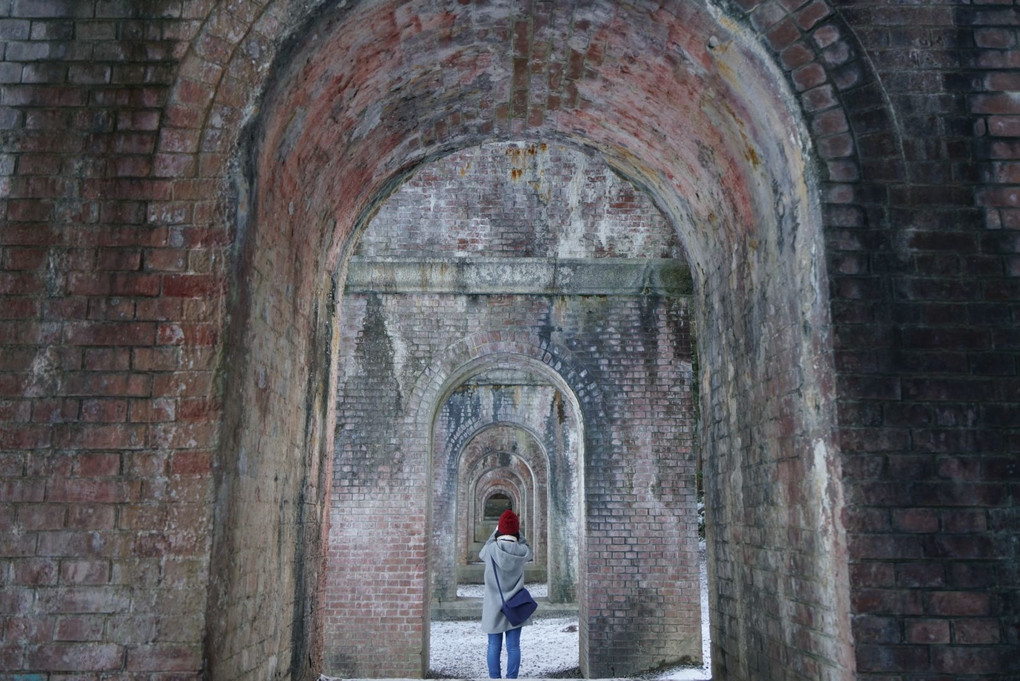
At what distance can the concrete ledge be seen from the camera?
9.49 meters

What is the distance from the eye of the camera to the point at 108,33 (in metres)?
3.12

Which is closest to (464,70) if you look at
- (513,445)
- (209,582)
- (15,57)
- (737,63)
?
(737,63)

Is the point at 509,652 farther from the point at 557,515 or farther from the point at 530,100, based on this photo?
the point at 557,515

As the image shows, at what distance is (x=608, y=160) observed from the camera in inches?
212

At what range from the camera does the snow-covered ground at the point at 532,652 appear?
31.9ft

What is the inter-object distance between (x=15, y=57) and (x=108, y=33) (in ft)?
1.28

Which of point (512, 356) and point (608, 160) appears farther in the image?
point (512, 356)

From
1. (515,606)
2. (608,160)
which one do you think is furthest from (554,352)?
(608,160)

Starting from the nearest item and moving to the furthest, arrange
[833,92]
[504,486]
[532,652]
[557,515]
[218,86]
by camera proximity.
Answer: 1. [218,86]
2. [833,92]
3. [532,652]
4. [557,515]
5. [504,486]

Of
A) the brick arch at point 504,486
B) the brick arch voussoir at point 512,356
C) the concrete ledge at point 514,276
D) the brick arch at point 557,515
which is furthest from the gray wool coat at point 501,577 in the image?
the brick arch at point 504,486

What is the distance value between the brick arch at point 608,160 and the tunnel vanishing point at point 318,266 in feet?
0.07

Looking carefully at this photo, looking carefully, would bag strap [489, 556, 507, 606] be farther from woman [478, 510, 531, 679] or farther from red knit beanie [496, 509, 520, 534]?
red knit beanie [496, 509, 520, 534]

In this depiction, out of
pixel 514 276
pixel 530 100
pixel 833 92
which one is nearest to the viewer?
pixel 833 92

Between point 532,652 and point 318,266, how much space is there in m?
8.83
